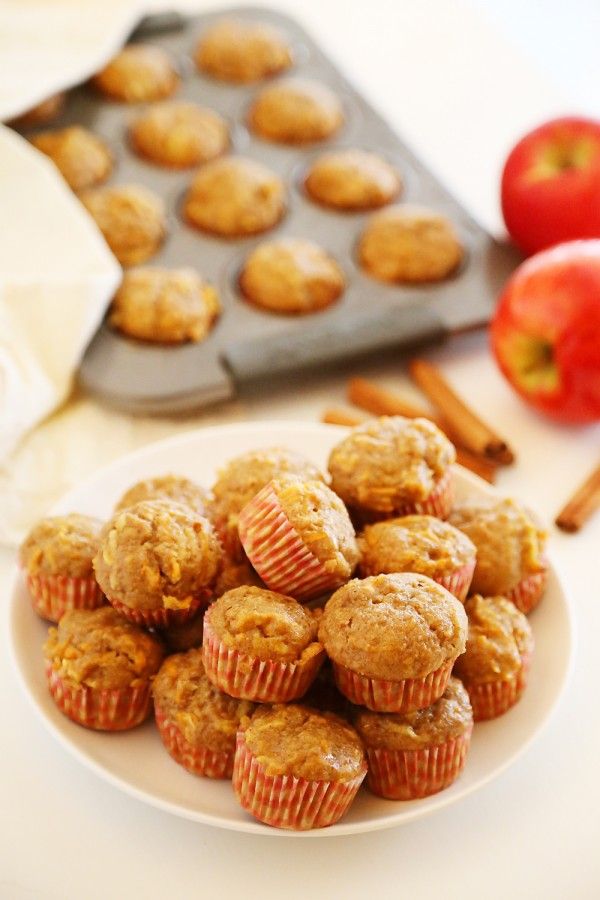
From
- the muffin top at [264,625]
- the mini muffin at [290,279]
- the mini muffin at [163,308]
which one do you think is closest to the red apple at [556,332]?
the mini muffin at [290,279]

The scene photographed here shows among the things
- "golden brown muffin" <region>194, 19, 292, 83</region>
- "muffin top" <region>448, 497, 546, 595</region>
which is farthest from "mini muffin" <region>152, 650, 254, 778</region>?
"golden brown muffin" <region>194, 19, 292, 83</region>

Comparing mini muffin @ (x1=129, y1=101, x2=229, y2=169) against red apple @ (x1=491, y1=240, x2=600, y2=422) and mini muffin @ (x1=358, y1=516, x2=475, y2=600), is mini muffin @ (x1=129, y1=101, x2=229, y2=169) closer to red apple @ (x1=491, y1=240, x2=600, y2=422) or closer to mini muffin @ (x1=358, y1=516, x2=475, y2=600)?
red apple @ (x1=491, y1=240, x2=600, y2=422)

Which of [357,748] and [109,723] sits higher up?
[357,748]

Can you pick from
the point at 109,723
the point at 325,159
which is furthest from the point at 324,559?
the point at 325,159

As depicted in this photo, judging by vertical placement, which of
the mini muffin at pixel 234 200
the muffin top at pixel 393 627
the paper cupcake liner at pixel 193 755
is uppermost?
Answer: the muffin top at pixel 393 627

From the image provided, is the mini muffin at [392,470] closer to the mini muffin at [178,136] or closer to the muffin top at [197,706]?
the muffin top at [197,706]

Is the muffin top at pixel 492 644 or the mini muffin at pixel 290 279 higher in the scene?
the muffin top at pixel 492 644

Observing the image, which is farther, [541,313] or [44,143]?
[44,143]

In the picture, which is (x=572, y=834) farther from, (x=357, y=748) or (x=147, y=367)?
(x=147, y=367)
